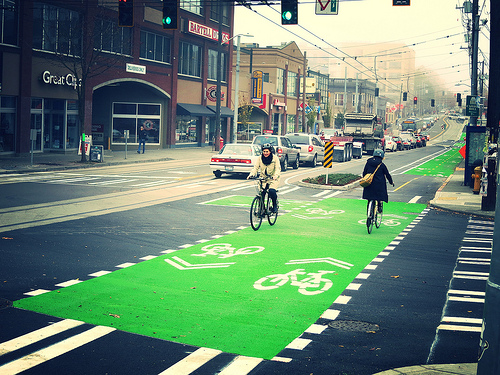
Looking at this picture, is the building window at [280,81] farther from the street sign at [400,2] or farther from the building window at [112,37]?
the street sign at [400,2]

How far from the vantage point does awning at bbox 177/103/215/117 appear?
1996 inches

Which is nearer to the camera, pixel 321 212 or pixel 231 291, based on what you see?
pixel 231 291

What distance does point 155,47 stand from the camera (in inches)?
1879

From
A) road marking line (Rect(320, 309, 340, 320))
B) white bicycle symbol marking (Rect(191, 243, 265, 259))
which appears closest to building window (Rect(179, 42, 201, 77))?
white bicycle symbol marking (Rect(191, 243, 265, 259))

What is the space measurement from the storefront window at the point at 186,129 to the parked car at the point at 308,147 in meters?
17.1

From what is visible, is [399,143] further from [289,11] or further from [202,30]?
[289,11]

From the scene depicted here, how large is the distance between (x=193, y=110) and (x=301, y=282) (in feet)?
143

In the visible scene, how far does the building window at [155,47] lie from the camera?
4638 centimetres

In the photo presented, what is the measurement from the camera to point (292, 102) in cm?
8188

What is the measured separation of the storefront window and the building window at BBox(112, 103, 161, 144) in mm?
2636

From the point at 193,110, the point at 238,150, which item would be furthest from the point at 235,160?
the point at 193,110

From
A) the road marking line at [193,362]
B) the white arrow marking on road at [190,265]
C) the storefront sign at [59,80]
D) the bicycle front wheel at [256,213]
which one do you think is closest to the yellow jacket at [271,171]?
the bicycle front wheel at [256,213]

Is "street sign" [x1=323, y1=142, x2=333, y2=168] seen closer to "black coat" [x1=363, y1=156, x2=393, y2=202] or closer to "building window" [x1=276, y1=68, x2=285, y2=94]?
"black coat" [x1=363, y1=156, x2=393, y2=202]

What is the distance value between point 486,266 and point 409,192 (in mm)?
13818
